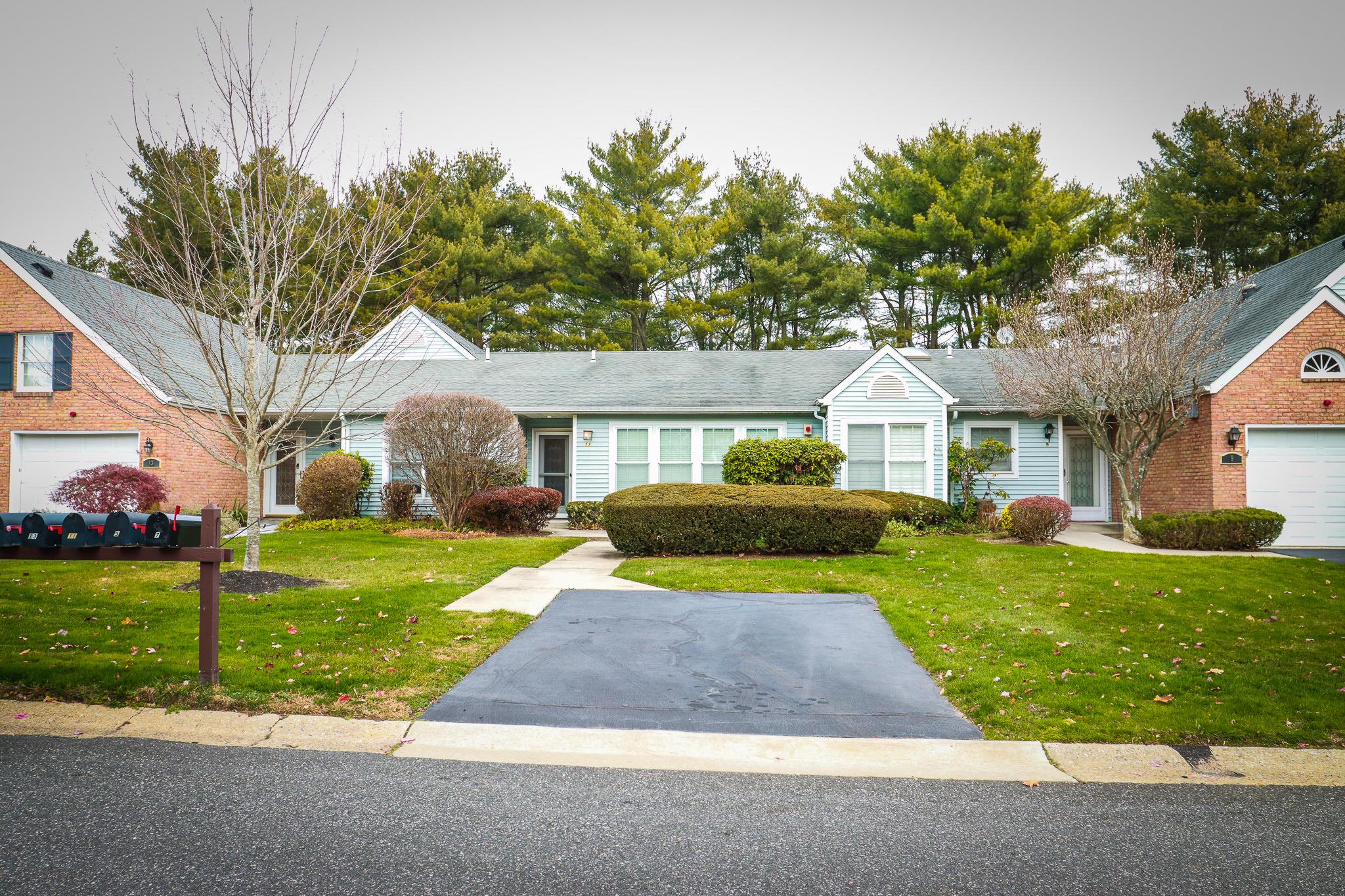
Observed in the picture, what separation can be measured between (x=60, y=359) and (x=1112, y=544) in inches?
850

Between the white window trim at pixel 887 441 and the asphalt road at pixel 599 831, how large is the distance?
1300 centimetres

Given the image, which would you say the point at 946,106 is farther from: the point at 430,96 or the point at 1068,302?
the point at 430,96

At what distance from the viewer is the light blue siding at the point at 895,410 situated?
16719 millimetres

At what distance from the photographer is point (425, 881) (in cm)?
282

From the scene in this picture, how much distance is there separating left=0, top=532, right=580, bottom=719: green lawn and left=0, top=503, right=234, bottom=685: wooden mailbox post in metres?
0.19

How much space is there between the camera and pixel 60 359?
1659 centimetres

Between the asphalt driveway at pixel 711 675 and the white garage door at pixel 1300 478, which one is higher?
the white garage door at pixel 1300 478

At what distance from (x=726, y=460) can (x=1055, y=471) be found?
780cm

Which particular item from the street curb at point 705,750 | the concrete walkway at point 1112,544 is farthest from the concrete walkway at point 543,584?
the concrete walkway at point 1112,544

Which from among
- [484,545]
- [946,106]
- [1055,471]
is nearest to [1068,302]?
[1055,471]

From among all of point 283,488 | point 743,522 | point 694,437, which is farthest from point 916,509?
point 283,488

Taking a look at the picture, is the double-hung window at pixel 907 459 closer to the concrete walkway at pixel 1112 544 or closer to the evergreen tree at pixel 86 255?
the concrete walkway at pixel 1112 544

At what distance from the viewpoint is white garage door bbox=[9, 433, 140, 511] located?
16500mm

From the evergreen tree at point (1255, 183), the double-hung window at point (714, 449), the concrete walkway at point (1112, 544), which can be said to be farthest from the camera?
the evergreen tree at point (1255, 183)
